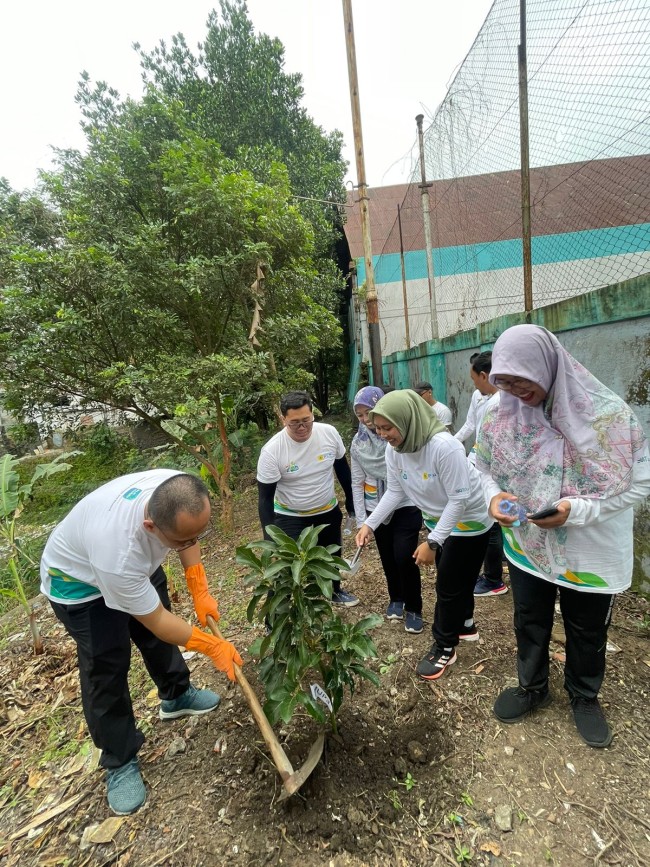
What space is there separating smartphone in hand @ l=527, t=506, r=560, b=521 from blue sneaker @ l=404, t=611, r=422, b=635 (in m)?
1.49

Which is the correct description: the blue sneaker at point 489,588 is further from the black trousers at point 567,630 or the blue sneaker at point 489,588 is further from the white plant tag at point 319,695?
the white plant tag at point 319,695

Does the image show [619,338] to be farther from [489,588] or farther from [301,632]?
[301,632]

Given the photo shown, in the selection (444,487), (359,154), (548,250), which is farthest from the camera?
(359,154)

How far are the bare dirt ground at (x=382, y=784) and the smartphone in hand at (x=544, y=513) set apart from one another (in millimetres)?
1100

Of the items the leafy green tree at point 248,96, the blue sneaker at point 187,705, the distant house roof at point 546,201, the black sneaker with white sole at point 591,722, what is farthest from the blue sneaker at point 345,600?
the leafy green tree at point 248,96

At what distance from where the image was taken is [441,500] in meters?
2.27

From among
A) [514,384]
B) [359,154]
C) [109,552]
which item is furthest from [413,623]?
[359,154]

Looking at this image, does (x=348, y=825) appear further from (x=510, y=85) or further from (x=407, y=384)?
(x=407, y=384)

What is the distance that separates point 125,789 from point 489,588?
8.32 ft

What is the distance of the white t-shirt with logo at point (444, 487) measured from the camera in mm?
2121

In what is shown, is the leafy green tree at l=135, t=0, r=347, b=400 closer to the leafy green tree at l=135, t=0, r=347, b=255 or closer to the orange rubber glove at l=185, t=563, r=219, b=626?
the leafy green tree at l=135, t=0, r=347, b=255

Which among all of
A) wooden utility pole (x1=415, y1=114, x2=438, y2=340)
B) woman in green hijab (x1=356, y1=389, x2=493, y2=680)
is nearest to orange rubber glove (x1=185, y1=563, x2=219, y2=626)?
woman in green hijab (x1=356, y1=389, x2=493, y2=680)

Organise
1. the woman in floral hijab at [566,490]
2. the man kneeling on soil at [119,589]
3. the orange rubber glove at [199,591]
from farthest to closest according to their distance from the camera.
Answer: the orange rubber glove at [199,591] < the man kneeling on soil at [119,589] < the woman in floral hijab at [566,490]

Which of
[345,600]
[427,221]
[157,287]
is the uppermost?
[427,221]
